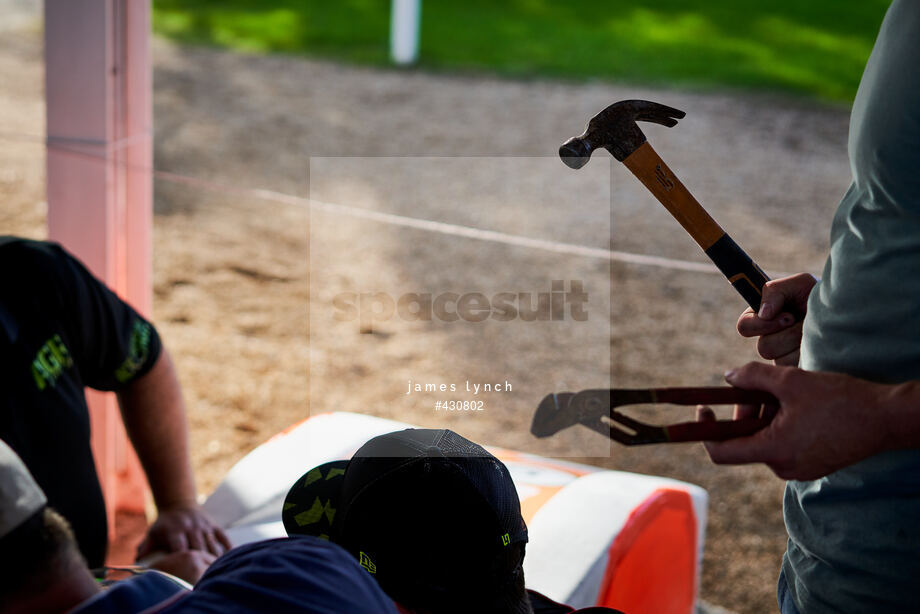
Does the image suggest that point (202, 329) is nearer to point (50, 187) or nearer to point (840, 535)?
point (50, 187)

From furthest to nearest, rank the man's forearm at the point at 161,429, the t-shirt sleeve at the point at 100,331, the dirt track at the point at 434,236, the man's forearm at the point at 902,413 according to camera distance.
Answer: the dirt track at the point at 434,236, the man's forearm at the point at 161,429, the t-shirt sleeve at the point at 100,331, the man's forearm at the point at 902,413

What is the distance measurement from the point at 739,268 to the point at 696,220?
0.25 ft

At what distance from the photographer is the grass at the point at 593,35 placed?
818 cm

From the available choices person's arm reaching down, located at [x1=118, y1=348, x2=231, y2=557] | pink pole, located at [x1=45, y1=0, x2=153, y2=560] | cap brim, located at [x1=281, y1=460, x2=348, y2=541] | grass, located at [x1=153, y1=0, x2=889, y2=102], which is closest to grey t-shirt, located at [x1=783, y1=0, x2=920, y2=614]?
cap brim, located at [x1=281, y1=460, x2=348, y2=541]

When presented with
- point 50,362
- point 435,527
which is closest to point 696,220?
point 435,527

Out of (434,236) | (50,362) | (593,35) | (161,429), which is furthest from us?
(593,35)

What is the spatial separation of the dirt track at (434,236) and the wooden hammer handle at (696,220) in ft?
4.85

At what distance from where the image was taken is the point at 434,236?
4566 mm

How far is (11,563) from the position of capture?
29.0 inches

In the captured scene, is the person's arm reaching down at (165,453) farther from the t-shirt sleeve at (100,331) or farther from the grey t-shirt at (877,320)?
the grey t-shirt at (877,320)

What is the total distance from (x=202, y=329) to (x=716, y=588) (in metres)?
2.09

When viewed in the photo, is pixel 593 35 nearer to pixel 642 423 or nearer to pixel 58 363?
pixel 58 363

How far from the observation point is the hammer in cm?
95

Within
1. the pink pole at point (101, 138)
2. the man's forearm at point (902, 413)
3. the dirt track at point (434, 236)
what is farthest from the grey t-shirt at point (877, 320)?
the pink pole at point (101, 138)
